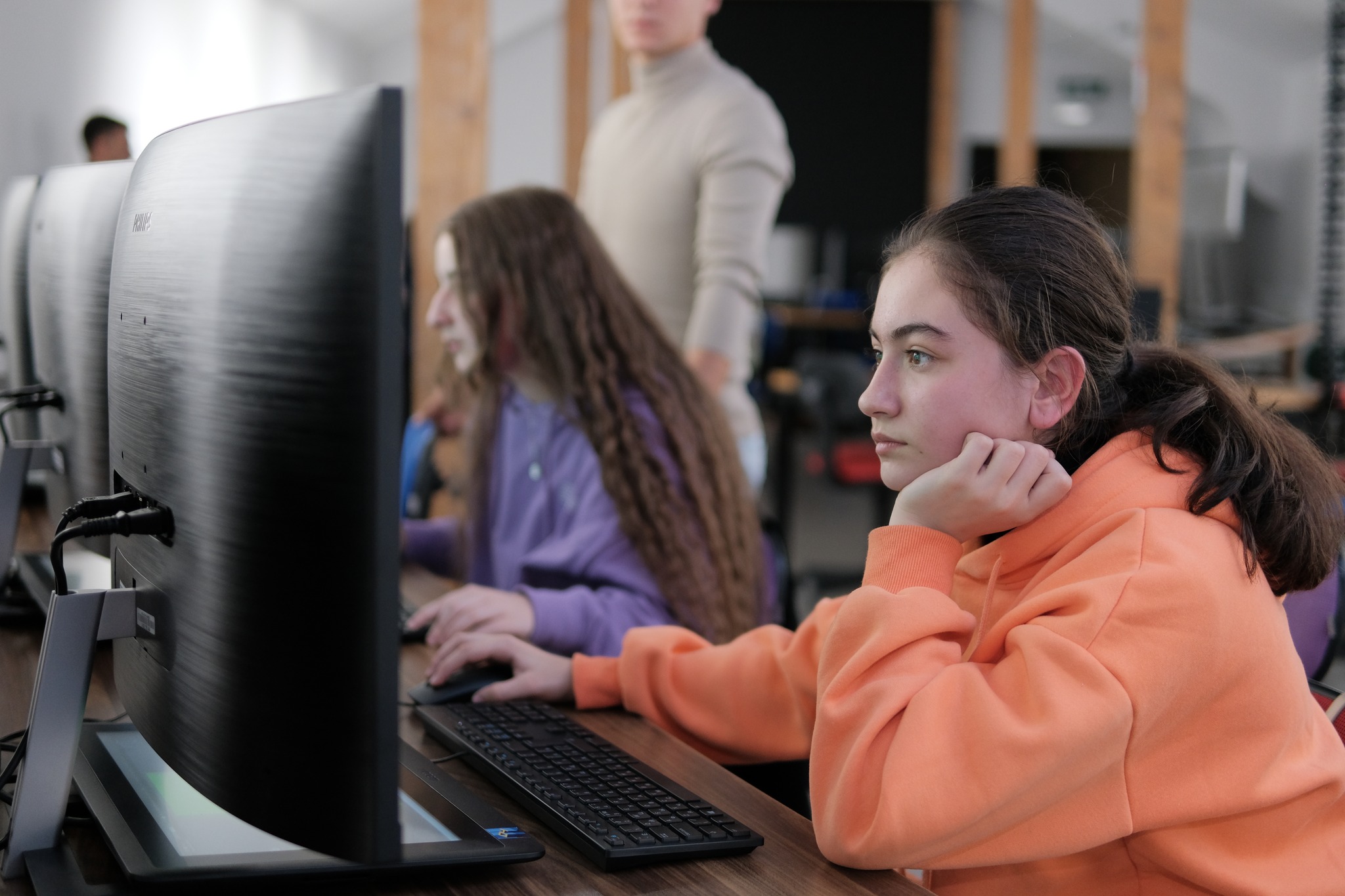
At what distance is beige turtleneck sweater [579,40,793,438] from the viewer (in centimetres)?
215

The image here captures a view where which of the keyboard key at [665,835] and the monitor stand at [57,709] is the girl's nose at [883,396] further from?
the monitor stand at [57,709]

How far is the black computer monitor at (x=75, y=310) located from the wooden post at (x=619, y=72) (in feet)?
16.5

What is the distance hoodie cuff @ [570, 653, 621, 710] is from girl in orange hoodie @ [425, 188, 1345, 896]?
0.31m

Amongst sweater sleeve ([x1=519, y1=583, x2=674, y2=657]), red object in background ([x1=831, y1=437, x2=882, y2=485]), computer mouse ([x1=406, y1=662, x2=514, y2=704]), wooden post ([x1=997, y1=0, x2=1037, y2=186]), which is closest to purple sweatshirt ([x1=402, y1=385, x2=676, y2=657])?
sweater sleeve ([x1=519, y1=583, x2=674, y2=657])

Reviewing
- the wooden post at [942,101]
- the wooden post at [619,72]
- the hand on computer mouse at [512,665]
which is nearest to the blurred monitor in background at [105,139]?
the hand on computer mouse at [512,665]

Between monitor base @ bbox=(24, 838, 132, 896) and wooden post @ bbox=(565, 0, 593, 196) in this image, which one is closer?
monitor base @ bbox=(24, 838, 132, 896)

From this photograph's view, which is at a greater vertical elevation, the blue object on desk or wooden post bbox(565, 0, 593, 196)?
wooden post bbox(565, 0, 593, 196)

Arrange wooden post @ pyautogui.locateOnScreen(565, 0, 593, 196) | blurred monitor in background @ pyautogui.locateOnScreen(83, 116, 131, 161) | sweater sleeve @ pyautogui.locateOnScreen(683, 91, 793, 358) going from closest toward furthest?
sweater sleeve @ pyautogui.locateOnScreen(683, 91, 793, 358) < blurred monitor in background @ pyautogui.locateOnScreen(83, 116, 131, 161) < wooden post @ pyautogui.locateOnScreen(565, 0, 593, 196)

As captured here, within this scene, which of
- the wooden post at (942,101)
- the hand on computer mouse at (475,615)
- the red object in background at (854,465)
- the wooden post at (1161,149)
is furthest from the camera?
the wooden post at (942,101)

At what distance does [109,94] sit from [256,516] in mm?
4493

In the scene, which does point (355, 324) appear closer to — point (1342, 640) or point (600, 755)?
point (600, 755)

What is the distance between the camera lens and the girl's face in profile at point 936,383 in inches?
35.6

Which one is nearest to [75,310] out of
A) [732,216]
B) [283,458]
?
[283,458]

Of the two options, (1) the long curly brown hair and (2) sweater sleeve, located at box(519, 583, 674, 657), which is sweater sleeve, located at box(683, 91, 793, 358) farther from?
(2) sweater sleeve, located at box(519, 583, 674, 657)
